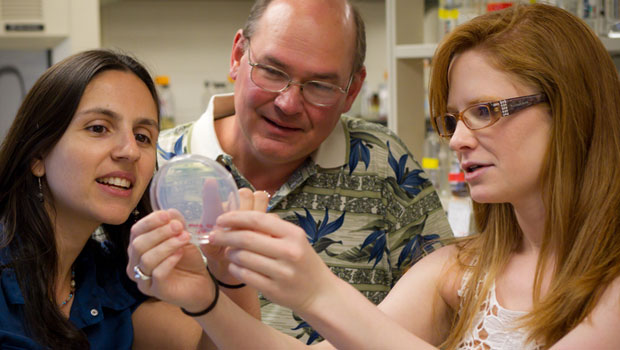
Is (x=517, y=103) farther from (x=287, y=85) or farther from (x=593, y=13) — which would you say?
(x=593, y=13)

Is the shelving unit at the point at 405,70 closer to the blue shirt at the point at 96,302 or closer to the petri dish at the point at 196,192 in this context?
the blue shirt at the point at 96,302

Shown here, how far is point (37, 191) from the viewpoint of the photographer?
1462 mm

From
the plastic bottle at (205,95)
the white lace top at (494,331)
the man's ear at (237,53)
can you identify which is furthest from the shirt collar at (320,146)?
the plastic bottle at (205,95)

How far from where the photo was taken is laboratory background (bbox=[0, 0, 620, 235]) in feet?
Result: 7.82

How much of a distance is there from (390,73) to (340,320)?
1.50 meters

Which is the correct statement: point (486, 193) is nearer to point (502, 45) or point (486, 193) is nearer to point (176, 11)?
point (502, 45)

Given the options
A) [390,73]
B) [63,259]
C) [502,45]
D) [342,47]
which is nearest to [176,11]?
[390,73]

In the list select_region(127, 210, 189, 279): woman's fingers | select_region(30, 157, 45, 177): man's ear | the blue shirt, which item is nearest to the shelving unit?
the blue shirt

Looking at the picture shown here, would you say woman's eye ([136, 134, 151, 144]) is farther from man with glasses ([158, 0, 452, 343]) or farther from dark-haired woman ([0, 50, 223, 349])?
man with glasses ([158, 0, 452, 343])

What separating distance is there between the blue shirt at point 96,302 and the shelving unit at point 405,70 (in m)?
1.22

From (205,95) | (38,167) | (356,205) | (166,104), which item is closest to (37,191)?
(38,167)

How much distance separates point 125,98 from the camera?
4.72ft

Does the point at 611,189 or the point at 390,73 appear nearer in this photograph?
the point at 611,189

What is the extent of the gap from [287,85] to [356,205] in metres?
0.40
